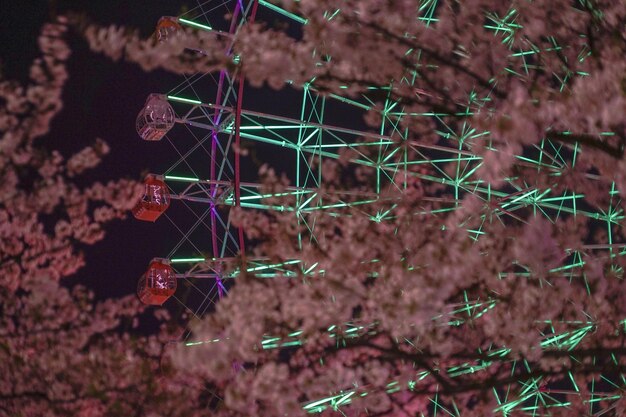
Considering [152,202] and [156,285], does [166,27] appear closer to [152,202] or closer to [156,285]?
[152,202]

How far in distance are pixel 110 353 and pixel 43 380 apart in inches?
26.7

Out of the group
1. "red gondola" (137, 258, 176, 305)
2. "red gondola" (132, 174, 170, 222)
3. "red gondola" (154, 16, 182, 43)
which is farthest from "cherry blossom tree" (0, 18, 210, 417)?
"red gondola" (154, 16, 182, 43)

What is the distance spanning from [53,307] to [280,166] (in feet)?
28.4

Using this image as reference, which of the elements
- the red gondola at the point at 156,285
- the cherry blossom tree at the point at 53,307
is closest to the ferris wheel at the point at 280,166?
the red gondola at the point at 156,285

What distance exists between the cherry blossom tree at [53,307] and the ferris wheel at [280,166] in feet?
5.91

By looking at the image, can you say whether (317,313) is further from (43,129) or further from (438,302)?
(43,129)

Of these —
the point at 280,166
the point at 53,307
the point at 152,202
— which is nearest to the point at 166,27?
the point at 152,202

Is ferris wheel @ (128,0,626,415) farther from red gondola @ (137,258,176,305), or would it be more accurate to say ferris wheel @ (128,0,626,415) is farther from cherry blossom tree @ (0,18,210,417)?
cherry blossom tree @ (0,18,210,417)

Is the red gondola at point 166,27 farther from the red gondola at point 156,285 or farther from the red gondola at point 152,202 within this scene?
the red gondola at point 156,285

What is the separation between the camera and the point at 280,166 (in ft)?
50.9

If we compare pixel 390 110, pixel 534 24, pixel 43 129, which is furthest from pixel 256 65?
pixel 390 110

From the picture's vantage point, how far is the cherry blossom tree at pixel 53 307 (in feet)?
17.7

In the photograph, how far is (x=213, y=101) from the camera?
14781 millimetres

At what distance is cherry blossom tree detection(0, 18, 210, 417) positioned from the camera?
5406mm
